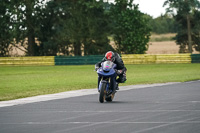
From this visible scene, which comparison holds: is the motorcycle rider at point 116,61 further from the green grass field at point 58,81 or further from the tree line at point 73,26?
the tree line at point 73,26

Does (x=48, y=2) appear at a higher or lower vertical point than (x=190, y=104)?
higher

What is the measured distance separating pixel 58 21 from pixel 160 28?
85321 mm

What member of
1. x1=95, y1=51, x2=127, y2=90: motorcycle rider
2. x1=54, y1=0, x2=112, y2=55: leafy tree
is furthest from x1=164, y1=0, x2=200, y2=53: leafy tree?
x1=95, y1=51, x2=127, y2=90: motorcycle rider

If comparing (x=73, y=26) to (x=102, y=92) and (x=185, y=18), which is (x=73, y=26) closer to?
(x=185, y=18)

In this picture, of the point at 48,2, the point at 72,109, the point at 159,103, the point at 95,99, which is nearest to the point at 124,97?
the point at 95,99

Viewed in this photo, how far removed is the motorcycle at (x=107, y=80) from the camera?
14.9m

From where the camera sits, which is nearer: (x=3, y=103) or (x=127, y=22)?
(x=3, y=103)

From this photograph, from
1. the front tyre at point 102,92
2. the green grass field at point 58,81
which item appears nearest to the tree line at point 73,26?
the green grass field at point 58,81

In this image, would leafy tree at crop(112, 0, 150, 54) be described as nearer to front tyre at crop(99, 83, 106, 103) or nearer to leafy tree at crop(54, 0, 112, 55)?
leafy tree at crop(54, 0, 112, 55)

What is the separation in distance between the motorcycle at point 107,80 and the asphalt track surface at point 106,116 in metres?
0.29

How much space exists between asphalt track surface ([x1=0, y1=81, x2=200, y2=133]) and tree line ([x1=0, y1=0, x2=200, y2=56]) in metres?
46.4

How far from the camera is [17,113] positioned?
1265 cm

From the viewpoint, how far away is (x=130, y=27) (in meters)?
63.4

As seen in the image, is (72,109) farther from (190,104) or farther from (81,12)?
(81,12)
